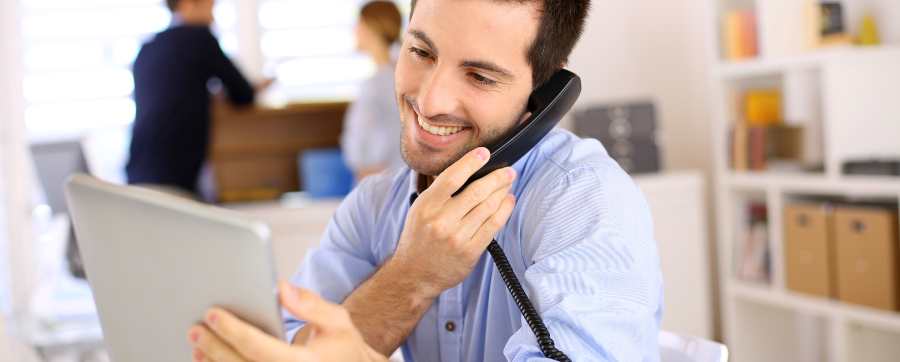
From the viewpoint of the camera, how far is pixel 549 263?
40.5 inches

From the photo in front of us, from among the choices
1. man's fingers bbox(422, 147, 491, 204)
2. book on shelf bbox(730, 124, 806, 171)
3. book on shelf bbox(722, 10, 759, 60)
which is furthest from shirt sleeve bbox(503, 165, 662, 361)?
book on shelf bbox(722, 10, 759, 60)

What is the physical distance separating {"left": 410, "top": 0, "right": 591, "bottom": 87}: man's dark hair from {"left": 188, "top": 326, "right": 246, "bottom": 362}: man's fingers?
0.63m

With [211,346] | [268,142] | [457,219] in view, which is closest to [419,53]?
[457,219]

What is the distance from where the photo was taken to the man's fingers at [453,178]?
3.53ft

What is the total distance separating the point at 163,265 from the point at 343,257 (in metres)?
0.68

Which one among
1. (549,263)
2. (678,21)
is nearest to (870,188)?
(678,21)

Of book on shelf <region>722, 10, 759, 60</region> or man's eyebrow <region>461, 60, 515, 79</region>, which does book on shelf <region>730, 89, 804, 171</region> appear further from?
man's eyebrow <region>461, 60, 515, 79</region>

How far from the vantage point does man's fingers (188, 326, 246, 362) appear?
720 mm

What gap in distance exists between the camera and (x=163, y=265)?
2.35ft

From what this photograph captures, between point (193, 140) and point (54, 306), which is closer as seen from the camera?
point (54, 306)

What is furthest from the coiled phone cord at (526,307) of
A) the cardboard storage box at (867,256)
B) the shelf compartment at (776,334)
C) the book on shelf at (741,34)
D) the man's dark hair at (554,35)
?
the shelf compartment at (776,334)

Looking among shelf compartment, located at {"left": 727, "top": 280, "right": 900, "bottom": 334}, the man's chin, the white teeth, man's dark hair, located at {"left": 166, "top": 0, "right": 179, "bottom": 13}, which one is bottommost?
shelf compartment, located at {"left": 727, "top": 280, "right": 900, "bottom": 334}

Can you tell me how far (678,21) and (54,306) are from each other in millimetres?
2933

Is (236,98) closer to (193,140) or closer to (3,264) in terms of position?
(193,140)
